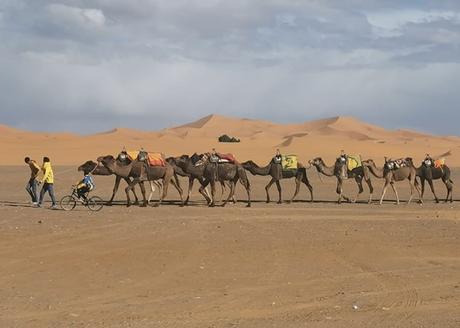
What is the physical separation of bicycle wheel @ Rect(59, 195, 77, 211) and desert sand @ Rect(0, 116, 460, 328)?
312 mm

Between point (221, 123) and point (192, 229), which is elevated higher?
point (221, 123)

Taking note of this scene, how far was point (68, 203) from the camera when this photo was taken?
25812mm

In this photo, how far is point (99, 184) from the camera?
136 ft

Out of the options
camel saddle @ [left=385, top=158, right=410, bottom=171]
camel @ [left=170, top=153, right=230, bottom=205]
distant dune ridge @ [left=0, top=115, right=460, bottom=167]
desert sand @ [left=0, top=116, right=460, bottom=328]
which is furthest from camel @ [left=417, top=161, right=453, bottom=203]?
distant dune ridge @ [left=0, top=115, right=460, bottom=167]

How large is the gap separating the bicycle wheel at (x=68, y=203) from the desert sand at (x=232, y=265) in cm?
31

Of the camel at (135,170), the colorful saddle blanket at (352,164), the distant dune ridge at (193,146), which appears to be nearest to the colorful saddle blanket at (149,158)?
the camel at (135,170)

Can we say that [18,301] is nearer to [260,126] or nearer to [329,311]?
[329,311]

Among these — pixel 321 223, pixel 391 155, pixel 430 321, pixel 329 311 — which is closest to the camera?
pixel 430 321

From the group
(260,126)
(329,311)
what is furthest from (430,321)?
(260,126)

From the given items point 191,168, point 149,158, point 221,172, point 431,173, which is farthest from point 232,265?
point 431,173

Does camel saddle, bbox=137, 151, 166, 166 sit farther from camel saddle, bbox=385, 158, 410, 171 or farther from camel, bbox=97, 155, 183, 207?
camel saddle, bbox=385, 158, 410, 171

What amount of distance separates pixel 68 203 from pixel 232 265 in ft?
37.5

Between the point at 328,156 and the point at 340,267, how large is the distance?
163ft

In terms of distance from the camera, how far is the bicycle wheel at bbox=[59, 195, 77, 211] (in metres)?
25.6
